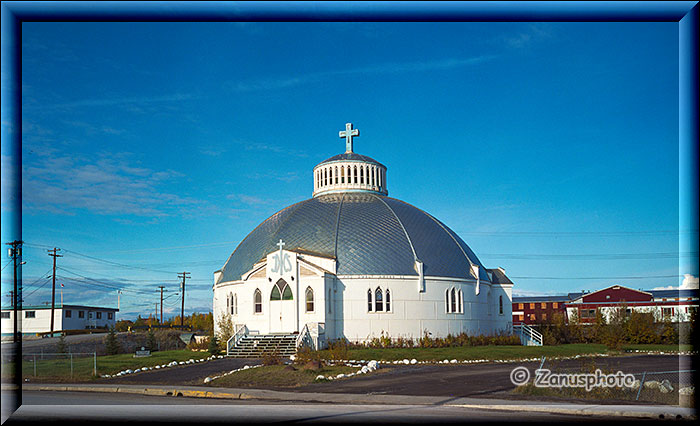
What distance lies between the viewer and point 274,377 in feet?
80.0

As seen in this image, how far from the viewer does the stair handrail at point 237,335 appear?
37.9 m

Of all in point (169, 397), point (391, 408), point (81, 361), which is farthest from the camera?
point (81, 361)

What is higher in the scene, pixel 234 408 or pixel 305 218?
pixel 305 218

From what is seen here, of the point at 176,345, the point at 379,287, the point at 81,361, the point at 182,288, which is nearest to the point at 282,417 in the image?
the point at 81,361

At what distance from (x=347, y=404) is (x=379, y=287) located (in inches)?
918

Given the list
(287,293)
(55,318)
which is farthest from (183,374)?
(55,318)

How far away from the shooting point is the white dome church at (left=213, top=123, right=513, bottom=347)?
39750 mm

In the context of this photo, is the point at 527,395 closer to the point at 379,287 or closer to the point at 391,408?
the point at 391,408

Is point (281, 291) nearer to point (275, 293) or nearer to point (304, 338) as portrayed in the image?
point (275, 293)

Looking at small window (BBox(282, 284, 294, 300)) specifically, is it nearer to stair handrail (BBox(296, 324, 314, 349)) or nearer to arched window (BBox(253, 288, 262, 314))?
arched window (BBox(253, 288, 262, 314))

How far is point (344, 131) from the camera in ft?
168

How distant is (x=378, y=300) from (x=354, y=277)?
2026mm

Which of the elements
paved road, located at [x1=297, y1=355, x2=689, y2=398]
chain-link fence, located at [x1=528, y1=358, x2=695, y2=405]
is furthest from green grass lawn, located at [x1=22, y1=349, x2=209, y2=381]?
chain-link fence, located at [x1=528, y1=358, x2=695, y2=405]

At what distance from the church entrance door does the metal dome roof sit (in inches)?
103
